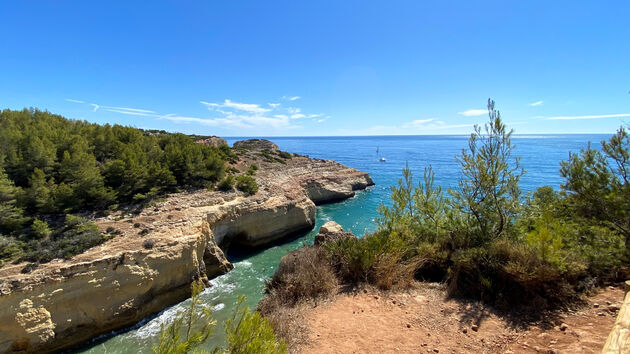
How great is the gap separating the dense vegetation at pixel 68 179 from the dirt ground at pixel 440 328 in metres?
10.5

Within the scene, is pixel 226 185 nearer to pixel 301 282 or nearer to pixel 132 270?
pixel 132 270

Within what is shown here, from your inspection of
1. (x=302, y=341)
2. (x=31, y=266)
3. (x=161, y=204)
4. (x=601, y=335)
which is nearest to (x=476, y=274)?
(x=601, y=335)

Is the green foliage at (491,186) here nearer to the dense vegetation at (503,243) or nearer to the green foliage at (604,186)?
the dense vegetation at (503,243)

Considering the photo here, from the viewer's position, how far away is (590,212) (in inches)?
244

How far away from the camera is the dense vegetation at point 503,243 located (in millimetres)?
5129

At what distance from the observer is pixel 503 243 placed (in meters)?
5.91

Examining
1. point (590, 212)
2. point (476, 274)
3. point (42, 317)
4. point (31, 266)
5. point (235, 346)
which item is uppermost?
point (590, 212)

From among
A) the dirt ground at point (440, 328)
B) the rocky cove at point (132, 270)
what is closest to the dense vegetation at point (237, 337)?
the dirt ground at point (440, 328)

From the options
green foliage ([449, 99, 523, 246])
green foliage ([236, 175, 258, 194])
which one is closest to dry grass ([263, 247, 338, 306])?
green foliage ([449, 99, 523, 246])

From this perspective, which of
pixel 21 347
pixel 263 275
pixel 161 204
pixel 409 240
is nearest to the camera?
pixel 409 240

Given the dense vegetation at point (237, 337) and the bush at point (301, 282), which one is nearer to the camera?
the dense vegetation at point (237, 337)

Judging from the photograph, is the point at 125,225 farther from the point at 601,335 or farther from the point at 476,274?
the point at 601,335

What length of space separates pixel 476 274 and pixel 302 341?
418 cm

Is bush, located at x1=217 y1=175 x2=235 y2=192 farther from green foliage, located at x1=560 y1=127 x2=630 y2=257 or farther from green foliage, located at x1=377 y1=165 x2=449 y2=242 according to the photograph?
green foliage, located at x1=560 y1=127 x2=630 y2=257
